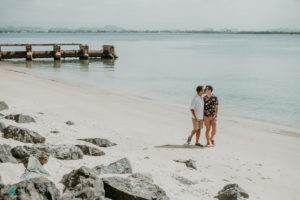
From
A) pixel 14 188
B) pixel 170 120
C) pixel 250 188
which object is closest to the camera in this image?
pixel 14 188

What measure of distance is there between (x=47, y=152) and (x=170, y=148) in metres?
3.62

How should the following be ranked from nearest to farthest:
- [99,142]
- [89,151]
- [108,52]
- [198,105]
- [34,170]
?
[34,170] → [89,151] → [99,142] → [198,105] → [108,52]

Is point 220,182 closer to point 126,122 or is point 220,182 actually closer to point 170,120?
point 126,122

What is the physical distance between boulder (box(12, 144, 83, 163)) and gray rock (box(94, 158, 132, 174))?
0.72 metres

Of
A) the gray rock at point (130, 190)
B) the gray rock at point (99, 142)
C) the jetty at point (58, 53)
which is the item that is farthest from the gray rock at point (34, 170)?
the jetty at point (58, 53)

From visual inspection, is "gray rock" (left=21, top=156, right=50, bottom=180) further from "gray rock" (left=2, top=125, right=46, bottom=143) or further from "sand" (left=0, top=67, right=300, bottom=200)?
"gray rock" (left=2, top=125, right=46, bottom=143)

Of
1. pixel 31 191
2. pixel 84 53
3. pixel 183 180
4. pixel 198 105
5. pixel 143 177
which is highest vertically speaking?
pixel 198 105

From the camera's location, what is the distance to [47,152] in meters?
6.38

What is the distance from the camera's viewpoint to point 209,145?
953cm

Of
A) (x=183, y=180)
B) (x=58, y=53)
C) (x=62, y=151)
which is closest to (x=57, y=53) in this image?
(x=58, y=53)

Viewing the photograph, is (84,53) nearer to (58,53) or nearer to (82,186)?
(58,53)

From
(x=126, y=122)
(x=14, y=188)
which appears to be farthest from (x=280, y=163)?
(x=14, y=188)

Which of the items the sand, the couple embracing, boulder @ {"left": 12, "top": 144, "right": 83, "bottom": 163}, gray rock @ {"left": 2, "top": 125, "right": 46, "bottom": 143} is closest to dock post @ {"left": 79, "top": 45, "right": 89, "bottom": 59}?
→ the sand

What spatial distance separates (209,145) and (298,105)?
41.1 feet
